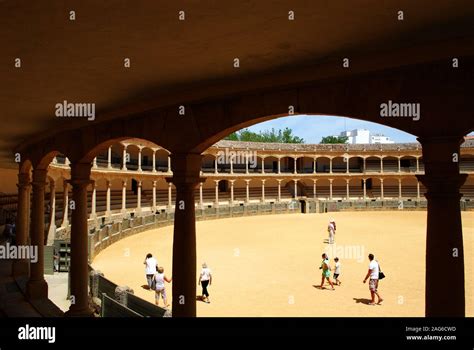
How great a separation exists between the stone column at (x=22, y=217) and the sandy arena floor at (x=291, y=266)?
115 inches

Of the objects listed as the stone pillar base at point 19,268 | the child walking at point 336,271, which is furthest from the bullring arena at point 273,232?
the stone pillar base at point 19,268

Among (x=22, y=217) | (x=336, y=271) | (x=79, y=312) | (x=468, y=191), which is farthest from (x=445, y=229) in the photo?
(x=468, y=191)

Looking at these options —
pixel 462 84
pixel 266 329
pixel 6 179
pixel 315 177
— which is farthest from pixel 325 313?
pixel 315 177

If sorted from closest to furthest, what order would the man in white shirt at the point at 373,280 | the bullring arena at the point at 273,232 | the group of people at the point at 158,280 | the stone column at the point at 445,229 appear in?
1. the stone column at the point at 445,229
2. the group of people at the point at 158,280
3. the man in white shirt at the point at 373,280
4. the bullring arena at the point at 273,232

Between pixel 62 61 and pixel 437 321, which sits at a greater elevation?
pixel 62 61

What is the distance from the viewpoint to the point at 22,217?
1150 cm

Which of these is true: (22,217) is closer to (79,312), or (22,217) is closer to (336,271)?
(79,312)

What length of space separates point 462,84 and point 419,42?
0.55 m

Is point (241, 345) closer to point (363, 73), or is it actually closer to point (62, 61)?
point (363, 73)

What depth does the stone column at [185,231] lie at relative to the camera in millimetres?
5449

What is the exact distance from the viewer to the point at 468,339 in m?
3.56

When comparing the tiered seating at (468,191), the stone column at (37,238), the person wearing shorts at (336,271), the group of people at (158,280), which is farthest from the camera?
the tiered seating at (468,191)

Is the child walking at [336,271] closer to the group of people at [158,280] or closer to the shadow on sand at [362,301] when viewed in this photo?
the shadow on sand at [362,301]

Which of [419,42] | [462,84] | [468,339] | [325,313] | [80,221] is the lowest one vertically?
[325,313]
